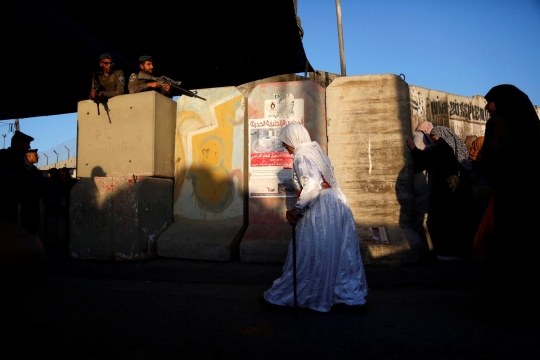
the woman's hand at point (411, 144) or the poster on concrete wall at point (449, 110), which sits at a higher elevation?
the poster on concrete wall at point (449, 110)

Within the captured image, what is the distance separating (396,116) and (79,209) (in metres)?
4.29

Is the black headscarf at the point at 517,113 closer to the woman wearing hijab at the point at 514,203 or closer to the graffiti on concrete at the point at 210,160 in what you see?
the woman wearing hijab at the point at 514,203

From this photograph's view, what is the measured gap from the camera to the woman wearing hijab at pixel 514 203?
2955mm

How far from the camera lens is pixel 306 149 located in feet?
11.7

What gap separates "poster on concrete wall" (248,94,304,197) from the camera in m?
5.42

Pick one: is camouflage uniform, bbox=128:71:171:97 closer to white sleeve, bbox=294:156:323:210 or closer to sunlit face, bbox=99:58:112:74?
sunlit face, bbox=99:58:112:74

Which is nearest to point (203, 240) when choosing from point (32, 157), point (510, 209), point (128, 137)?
point (128, 137)

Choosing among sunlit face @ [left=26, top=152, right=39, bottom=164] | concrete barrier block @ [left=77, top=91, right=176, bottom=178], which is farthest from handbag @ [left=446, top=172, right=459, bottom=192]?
sunlit face @ [left=26, top=152, right=39, bottom=164]

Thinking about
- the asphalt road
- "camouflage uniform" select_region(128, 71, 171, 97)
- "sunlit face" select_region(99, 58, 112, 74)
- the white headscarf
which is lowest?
the asphalt road

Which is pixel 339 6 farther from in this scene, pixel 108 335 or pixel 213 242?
pixel 108 335

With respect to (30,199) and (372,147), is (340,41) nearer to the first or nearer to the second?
(372,147)

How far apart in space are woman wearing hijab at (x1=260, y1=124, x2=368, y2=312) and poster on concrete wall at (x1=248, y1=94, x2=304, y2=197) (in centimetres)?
177

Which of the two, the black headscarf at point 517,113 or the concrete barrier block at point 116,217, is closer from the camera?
the black headscarf at point 517,113

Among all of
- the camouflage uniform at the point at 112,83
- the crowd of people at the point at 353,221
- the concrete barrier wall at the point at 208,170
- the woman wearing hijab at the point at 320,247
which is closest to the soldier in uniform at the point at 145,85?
the camouflage uniform at the point at 112,83
